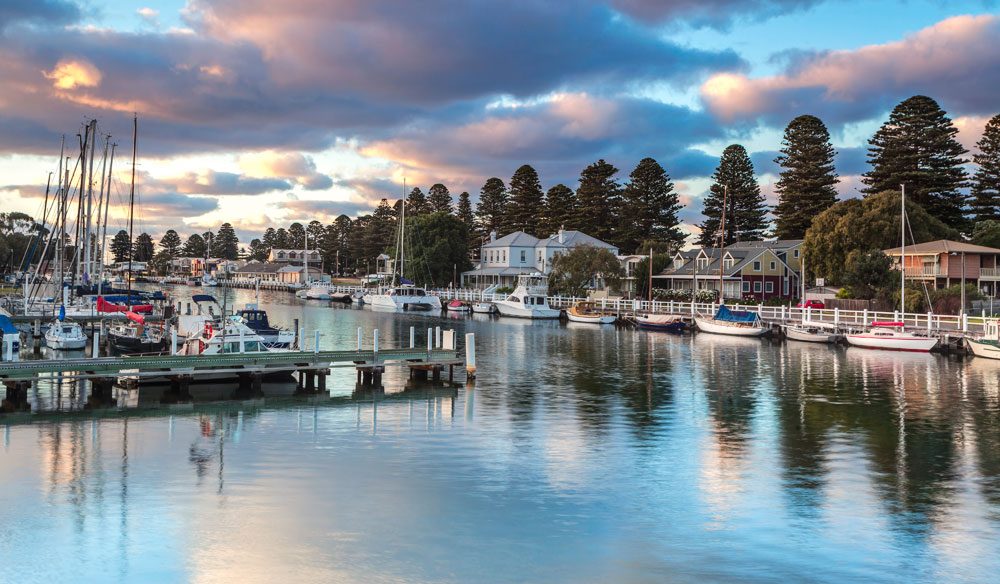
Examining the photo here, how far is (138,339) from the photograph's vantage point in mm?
46906

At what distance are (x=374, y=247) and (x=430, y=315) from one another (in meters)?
90.7

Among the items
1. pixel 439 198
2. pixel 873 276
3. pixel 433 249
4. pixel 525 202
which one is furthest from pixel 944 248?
pixel 439 198

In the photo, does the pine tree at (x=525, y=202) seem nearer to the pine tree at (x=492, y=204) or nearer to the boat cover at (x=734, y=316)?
the pine tree at (x=492, y=204)

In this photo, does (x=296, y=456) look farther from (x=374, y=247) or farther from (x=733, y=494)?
(x=374, y=247)

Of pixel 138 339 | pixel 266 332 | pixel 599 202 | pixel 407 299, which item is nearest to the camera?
pixel 266 332

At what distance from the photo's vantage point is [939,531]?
58.1ft

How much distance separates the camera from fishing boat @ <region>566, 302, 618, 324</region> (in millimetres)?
86562

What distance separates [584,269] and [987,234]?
1781 inches

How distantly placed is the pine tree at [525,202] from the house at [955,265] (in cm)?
9801

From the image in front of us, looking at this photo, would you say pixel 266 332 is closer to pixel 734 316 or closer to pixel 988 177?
pixel 734 316

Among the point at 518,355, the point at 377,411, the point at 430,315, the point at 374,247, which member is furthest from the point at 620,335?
the point at 374,247

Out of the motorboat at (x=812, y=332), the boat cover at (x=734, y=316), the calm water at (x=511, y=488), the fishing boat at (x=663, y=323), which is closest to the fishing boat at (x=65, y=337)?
the calm water at (x=511, y=488)

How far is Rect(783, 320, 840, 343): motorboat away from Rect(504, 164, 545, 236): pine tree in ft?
347

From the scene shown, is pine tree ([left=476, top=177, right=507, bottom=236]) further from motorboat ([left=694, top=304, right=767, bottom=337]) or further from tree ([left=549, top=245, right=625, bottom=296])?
motorboat ([left=694, top=304, right=767, bottom=337])
